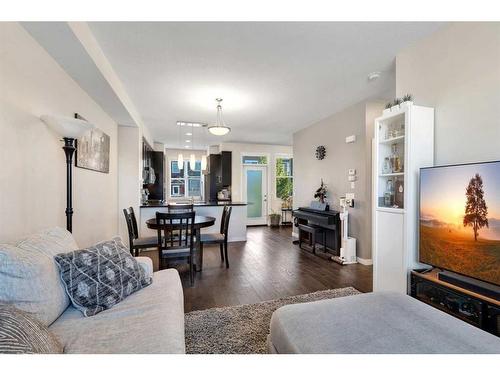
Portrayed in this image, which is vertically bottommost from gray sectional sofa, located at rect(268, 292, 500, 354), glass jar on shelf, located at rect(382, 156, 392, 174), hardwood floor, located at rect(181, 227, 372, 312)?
hardwood floor, located at rect(181, 227, 372, 312)

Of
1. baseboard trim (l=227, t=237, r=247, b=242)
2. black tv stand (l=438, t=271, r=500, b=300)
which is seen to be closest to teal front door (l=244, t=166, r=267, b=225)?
baseboard trim (l=227, t=237, r=247, b=242)

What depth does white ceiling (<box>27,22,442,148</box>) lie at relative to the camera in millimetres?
2119

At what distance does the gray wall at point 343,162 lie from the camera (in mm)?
3816

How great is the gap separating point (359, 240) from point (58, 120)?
414cm

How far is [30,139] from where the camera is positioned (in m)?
1.83

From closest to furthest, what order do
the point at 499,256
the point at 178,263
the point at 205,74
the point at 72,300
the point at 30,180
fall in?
the point at 72,300 < the point at 499,256 < the point at 30,180 < the point at 205,74 < the point at 178,263

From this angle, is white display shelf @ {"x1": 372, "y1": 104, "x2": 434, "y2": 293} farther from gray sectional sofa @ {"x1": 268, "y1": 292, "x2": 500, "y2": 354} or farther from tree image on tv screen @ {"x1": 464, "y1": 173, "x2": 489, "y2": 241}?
gray sectional sofa @ {"x1": 268, "y1": 292, "x2": 500, "y2": 354}

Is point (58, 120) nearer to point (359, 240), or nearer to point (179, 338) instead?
point (179, 338)

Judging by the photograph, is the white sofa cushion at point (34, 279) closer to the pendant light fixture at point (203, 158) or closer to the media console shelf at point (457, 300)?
the media console shelf at point (457, 300)

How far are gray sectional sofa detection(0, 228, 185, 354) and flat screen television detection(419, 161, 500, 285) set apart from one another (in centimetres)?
198

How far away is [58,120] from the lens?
1842 mm

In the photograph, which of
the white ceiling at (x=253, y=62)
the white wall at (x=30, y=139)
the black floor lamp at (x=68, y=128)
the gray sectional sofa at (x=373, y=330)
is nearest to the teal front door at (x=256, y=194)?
the white ceiling at (x=253, y=62)
